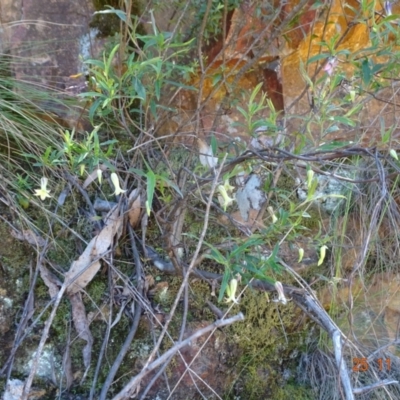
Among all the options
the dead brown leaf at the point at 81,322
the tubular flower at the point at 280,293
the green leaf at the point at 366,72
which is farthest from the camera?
the dead brown leaf at the point at 81,322

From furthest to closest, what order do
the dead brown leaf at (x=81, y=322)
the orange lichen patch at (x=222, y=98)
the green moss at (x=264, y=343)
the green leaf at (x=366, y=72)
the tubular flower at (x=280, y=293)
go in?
the orange lichen patch at (x=222, y=98) < the green moss at (x=264, y=343) < the dead brown leaf at (x=81, y=322) < the green leaf at (x=366, y=72) < the tubular flower at (x=280, y=293)

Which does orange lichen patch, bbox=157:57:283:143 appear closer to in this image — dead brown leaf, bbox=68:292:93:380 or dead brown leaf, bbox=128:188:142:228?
dead brown leaf, bbox=128:188:142:228

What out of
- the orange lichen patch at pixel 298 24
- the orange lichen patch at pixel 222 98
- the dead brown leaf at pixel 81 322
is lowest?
the dead brown leaf at pixel 81 322

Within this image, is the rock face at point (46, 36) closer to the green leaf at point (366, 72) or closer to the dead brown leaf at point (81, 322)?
the dead brown leaf at point (81, 322)

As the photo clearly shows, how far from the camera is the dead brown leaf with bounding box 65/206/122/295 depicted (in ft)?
4.99

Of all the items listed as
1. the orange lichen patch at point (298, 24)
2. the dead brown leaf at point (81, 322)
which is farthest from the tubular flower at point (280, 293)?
the orange lichen patch at point (298, 24)

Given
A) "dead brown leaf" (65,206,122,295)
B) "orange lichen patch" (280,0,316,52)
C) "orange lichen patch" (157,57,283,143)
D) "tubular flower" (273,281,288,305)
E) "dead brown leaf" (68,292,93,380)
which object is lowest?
"dead brown leaf" (68,292,93,380)

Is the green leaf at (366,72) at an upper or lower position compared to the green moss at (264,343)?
upper

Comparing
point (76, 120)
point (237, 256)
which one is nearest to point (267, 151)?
point (237, 256)

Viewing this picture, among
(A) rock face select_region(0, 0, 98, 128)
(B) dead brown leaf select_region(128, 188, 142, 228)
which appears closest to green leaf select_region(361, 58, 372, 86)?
(B) dead brown leaf select_region(128, 188, 142, 228)

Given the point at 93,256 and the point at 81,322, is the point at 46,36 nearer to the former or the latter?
the point at 93,256

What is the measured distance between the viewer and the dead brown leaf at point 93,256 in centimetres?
152

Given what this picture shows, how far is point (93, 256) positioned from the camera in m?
1.54

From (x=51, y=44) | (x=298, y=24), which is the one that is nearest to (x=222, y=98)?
(x=298, y=24)
